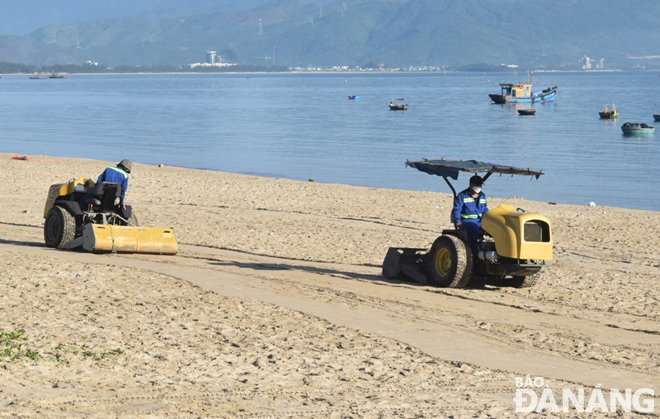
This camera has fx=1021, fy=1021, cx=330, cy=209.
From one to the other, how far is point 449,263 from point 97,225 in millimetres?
5839

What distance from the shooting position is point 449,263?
1377 centimetres

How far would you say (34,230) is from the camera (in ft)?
65.1

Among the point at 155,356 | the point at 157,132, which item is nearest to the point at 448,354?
the point at 155,356

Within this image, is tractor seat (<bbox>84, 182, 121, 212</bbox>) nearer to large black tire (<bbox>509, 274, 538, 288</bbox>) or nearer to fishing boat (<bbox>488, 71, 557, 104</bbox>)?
large black tire (<bbox>509, 274, 538, 288</bbox>)

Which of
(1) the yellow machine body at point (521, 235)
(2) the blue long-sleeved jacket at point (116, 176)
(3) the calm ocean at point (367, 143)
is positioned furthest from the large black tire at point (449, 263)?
(3) the calm ocean at point (367, 143)

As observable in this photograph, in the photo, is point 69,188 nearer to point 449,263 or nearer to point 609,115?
point 449,263

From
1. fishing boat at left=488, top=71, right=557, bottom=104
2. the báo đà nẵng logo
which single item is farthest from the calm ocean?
the báo đà nẵng logo

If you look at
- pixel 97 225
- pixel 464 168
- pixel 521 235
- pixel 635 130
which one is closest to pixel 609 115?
pixel 635 130

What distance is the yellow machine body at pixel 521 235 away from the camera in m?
12.8

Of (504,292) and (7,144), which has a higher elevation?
(7,144)

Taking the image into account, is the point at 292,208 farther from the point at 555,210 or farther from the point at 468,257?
the point at 468,257

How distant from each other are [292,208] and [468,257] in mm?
11659

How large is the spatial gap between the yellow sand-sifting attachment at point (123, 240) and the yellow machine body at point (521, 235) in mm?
5830

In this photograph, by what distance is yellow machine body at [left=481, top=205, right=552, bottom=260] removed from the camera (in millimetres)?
12812
